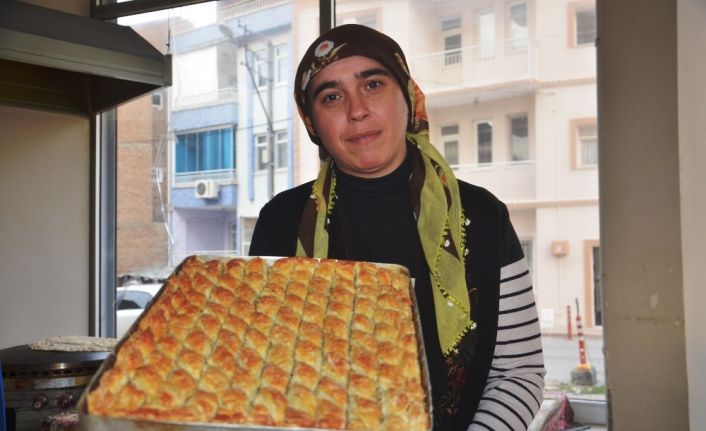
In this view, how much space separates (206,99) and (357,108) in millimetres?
2751

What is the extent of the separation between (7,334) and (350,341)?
3.41m

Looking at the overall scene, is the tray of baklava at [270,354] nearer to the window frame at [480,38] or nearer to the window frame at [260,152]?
the window frame at [480,38]

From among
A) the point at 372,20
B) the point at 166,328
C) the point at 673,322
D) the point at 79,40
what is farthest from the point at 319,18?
the point at 166,328

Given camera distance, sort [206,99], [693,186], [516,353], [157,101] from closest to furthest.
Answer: [516,353], [693,186], [206,99], [157,101]

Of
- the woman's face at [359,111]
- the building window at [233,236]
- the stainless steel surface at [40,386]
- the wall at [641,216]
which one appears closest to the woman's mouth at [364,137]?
the woman's face at [359,111]

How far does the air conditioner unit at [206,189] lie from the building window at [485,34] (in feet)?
5.25

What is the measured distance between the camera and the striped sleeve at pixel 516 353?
1.15 metres

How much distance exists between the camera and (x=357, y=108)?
127 cm

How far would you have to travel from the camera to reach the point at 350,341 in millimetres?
996

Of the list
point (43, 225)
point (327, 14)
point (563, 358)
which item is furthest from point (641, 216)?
point (43, 225)

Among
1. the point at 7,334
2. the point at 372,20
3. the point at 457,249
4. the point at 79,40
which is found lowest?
the point at 7,334

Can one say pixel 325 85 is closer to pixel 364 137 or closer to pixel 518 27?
pixel 364 137

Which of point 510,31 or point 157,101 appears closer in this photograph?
point 510,31

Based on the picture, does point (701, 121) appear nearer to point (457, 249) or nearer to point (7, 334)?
point (457, 249)
